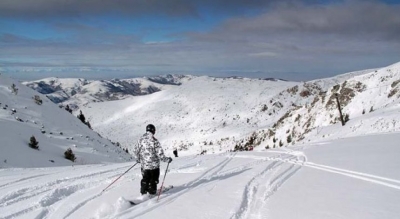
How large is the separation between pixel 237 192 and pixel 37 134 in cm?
1978

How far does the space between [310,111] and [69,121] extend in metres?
28.7

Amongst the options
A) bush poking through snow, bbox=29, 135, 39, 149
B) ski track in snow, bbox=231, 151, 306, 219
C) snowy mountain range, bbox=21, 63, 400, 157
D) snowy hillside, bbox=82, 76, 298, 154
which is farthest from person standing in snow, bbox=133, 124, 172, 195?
snowy hillside, bbox=82, 76, 298, 154

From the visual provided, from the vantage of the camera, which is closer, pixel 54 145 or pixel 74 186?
pixel 74 186

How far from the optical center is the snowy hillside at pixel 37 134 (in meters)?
20.1

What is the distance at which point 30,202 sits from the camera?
27.2 ft

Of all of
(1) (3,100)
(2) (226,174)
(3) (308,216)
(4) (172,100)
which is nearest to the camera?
(3) (308,216)

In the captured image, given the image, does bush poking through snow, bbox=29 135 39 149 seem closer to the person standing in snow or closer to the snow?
the snow

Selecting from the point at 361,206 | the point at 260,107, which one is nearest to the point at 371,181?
the point at 361,206

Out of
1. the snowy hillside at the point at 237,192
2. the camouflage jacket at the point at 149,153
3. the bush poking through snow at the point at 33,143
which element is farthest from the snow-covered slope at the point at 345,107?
the bush poking through snow at the point at 33,143

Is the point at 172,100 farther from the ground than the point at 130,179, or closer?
farther from the ground

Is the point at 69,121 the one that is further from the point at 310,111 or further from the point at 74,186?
the point at 310,111

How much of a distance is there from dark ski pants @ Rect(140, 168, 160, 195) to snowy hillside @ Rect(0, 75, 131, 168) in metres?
12.0

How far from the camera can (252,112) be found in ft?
274

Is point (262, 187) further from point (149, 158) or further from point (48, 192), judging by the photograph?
point (48, 192)
